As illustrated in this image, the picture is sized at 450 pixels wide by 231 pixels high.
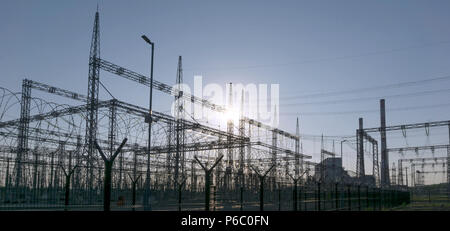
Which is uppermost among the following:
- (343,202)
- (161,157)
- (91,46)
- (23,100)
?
(91,46)

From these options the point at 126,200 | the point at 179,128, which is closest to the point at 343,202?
the point at 126,200

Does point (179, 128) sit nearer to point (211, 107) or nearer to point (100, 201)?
point (211, 107)

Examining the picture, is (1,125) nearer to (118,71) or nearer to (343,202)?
(118,71)

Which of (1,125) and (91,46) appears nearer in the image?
(91,46)

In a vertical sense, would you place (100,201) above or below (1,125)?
below

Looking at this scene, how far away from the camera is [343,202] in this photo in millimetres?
24750
